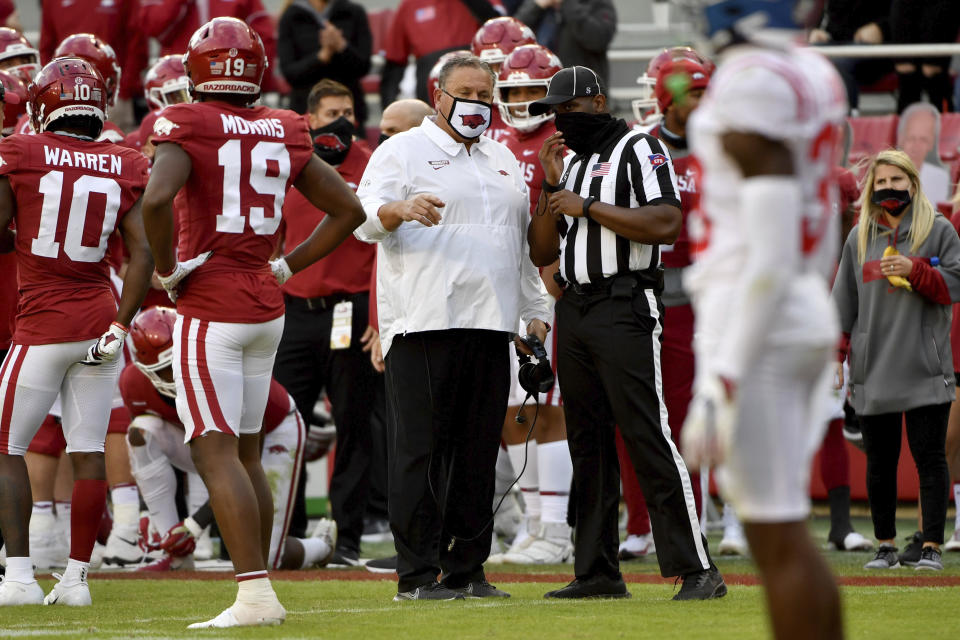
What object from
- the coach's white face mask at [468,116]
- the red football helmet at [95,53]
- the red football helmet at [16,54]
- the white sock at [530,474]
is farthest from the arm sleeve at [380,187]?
the red football helmet at [16,54]

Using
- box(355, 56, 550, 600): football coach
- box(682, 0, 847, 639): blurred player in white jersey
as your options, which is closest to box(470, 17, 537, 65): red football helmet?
box(355, 56, 550, 600): football coach

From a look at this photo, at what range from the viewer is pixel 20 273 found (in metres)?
6.06

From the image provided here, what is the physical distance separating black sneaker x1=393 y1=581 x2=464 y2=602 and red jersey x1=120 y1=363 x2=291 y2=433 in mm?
1745

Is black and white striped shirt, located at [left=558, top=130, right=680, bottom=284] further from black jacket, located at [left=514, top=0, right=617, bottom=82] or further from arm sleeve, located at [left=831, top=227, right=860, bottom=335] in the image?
black jacket, located at [left=514, top=0, right=617, bottom=82]

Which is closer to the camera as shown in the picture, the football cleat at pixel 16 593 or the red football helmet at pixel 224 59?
the red football helmet at pixel 224 59

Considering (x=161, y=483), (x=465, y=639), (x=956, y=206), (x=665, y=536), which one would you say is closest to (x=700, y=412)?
(x=465, y=639)

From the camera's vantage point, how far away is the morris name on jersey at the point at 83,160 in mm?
5969

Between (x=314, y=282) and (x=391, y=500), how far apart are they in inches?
93.8

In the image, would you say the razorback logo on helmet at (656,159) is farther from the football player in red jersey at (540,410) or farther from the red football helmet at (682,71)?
the football player in red jersey at (540,410)

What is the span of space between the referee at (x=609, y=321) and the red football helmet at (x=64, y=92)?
1857 mm

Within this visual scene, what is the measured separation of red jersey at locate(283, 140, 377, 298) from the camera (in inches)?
318

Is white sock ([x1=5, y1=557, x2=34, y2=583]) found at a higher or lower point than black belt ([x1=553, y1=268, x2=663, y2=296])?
lower

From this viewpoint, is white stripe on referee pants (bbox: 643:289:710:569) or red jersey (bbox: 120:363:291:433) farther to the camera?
red jersey (bbox: 120:363:291:433)

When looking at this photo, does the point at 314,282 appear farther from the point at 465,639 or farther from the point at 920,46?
the point at 920,46
